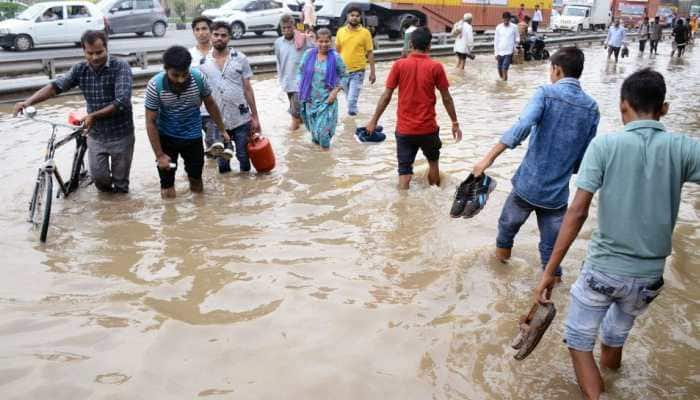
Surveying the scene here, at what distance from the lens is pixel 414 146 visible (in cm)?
592

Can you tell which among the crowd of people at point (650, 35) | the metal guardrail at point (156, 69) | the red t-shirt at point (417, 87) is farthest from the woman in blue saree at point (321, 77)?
the crowd of people at point (650, 35)

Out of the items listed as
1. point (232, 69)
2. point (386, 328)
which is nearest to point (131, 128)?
point (232, 69)

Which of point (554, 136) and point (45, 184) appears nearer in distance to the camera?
point (554, 136)

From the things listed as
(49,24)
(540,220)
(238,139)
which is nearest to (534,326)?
(540,220)

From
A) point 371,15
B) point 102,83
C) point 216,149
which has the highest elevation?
point 371,15

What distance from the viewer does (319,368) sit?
3.31m

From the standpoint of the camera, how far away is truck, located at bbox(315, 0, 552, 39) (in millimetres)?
21562

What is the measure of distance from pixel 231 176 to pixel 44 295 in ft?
10.2

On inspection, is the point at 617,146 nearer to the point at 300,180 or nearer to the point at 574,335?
the point at 574,335

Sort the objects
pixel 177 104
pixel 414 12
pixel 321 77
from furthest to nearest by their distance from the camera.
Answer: pixel 414 12
pixel 321 77
pixel 177 104

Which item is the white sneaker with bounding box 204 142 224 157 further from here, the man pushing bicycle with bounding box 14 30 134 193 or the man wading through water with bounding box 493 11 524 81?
the man wading through water with bounding box 493 11 524 81

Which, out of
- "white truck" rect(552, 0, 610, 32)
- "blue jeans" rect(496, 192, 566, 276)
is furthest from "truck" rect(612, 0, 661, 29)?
"blue jeans" rect(496, 192, 566, 276)

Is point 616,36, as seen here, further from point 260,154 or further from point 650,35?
point 260,154

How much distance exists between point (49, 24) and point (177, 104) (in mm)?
15156
